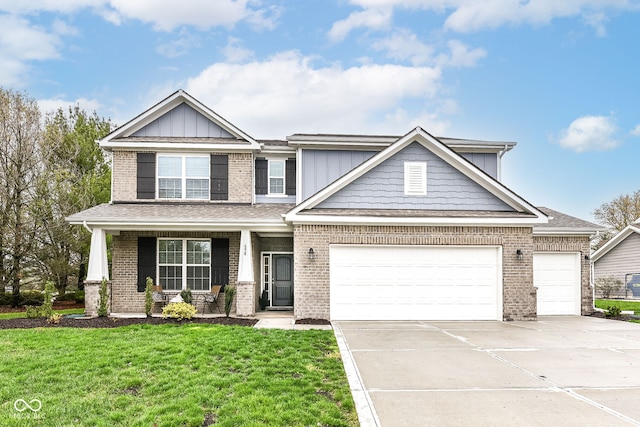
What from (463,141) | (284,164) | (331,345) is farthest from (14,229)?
(463,141)

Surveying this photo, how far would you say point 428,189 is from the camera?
14.3 metres

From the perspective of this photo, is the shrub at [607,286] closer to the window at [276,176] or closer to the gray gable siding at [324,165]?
the gray gable siding at [324,165]

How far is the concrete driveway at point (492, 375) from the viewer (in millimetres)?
5645

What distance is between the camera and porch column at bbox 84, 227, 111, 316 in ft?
46.0

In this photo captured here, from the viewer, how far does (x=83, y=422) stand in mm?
5719

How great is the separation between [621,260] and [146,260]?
1050 inches

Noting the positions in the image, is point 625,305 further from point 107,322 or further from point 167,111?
point 107,322

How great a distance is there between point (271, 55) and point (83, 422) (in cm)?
1803

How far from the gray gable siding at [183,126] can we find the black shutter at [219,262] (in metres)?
3.73

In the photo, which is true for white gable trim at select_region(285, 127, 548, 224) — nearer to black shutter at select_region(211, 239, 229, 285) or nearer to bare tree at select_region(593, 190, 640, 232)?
black shutter at select_region(211, 239, 229, 285)

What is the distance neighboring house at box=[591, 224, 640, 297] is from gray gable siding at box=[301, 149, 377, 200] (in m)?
18.8

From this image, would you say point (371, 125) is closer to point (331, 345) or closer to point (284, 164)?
point (284, 164)

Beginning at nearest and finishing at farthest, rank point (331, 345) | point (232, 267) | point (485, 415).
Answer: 1. point (485, 415)
2. point (331, 345)
3. point (232, 267)
